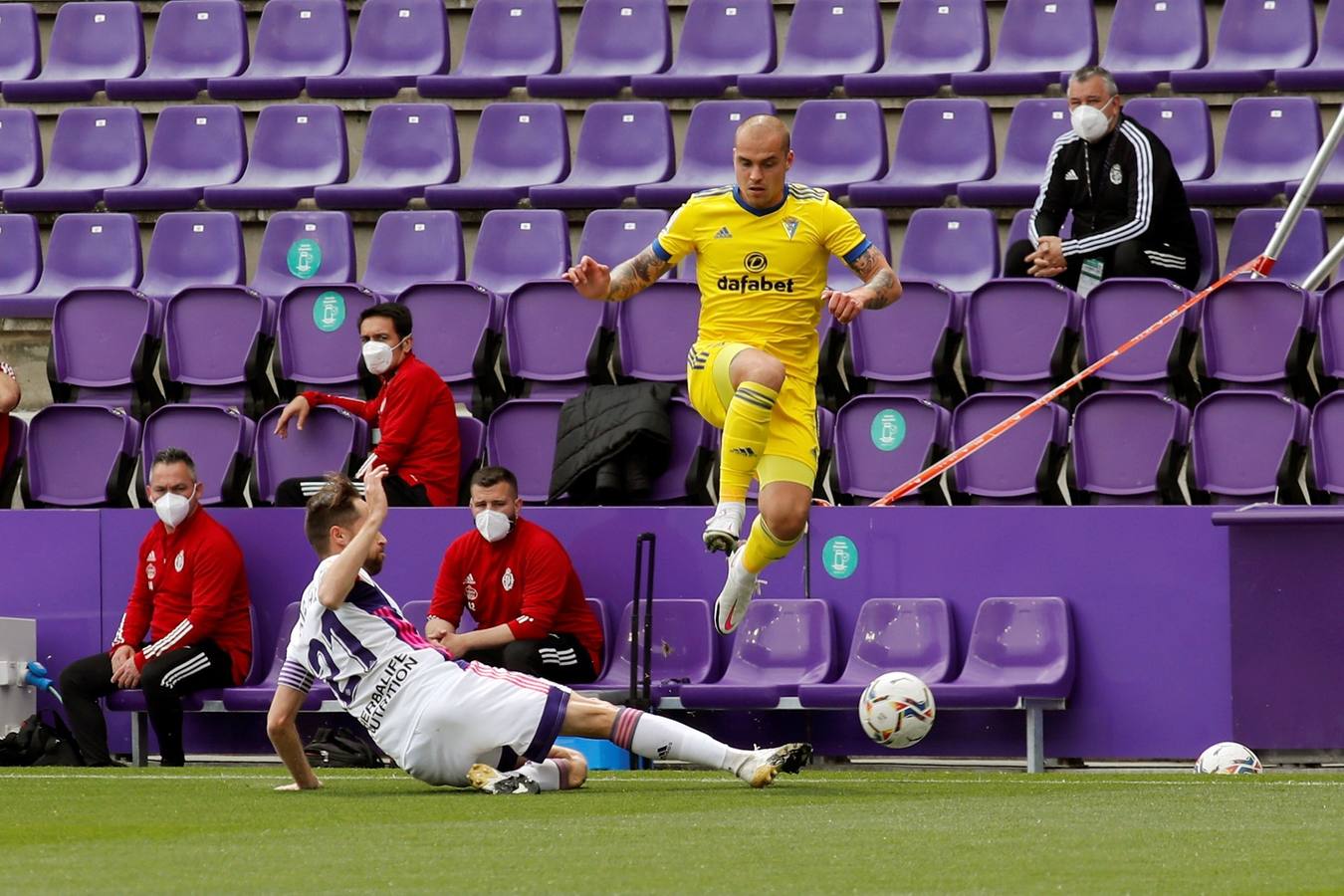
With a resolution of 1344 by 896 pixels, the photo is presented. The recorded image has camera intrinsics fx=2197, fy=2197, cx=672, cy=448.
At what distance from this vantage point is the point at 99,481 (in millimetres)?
11656

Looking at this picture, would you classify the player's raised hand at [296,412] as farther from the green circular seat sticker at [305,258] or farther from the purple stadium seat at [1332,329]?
the purple stadium seat at [1332,329]

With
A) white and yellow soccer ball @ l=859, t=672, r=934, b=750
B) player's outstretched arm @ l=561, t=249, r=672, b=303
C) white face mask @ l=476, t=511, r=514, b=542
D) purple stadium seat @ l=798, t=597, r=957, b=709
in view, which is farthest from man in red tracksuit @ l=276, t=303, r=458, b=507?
white and yellow soccer ball @ l=859, t=672, r=934, b=750

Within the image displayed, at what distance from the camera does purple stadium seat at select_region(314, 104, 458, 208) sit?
13.8m

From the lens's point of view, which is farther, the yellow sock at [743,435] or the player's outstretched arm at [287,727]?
the yellow sock at [743,435]

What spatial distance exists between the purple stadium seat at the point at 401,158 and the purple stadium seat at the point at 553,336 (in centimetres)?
240

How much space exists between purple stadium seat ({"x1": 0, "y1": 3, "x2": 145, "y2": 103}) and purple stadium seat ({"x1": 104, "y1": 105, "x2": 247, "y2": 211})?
99 centimetres

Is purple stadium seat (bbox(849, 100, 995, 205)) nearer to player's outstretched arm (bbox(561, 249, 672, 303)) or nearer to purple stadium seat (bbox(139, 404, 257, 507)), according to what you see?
purple stadium seat (bbox(139, 404, 257, 507))

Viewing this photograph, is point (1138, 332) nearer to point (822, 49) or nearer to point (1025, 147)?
point (1025, 147)

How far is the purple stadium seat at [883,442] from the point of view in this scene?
421 inches

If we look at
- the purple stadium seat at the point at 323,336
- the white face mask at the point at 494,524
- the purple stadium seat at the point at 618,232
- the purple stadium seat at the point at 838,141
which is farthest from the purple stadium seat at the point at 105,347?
the purple stadium seat at the point at 838,141

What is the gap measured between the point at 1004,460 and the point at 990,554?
22.5 inches

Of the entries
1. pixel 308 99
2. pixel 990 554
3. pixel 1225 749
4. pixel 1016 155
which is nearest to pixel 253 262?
pixel 308 99

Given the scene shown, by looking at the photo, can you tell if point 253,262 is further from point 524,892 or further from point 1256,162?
point 524,892

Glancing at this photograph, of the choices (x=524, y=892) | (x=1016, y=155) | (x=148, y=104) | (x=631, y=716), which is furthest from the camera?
(x=148, y=104)
